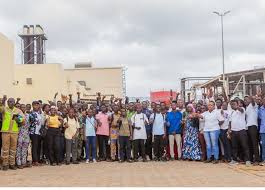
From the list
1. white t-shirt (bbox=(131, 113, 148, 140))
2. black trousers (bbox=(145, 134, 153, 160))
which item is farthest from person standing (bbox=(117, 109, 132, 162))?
black trousers (bbox=(145, 134, 153, 160))

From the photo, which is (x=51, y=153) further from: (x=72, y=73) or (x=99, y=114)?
(x=72, y=73)

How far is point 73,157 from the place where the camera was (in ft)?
44.9

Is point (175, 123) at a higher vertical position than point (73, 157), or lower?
higher

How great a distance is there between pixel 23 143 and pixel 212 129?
206 inches

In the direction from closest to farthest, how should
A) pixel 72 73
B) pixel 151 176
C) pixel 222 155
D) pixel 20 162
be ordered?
pixel 151 176 → pixel 20 162 → pixel 222 155 → pixel 72 73

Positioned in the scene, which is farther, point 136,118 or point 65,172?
point 136,118

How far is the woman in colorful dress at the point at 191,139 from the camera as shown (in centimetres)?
1382

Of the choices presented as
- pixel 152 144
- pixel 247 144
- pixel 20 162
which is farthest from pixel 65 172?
pixel 247 144

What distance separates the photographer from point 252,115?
12.6 meters

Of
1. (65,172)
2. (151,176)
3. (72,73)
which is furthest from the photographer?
(72,73)

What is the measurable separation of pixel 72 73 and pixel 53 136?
41737 mm

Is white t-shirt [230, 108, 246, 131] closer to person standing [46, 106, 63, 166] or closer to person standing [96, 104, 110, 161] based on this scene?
person standing [96, 104, 110, 161]

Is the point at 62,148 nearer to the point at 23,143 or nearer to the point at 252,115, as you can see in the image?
the point at 23,143

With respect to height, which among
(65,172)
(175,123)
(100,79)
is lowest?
(65,172)
